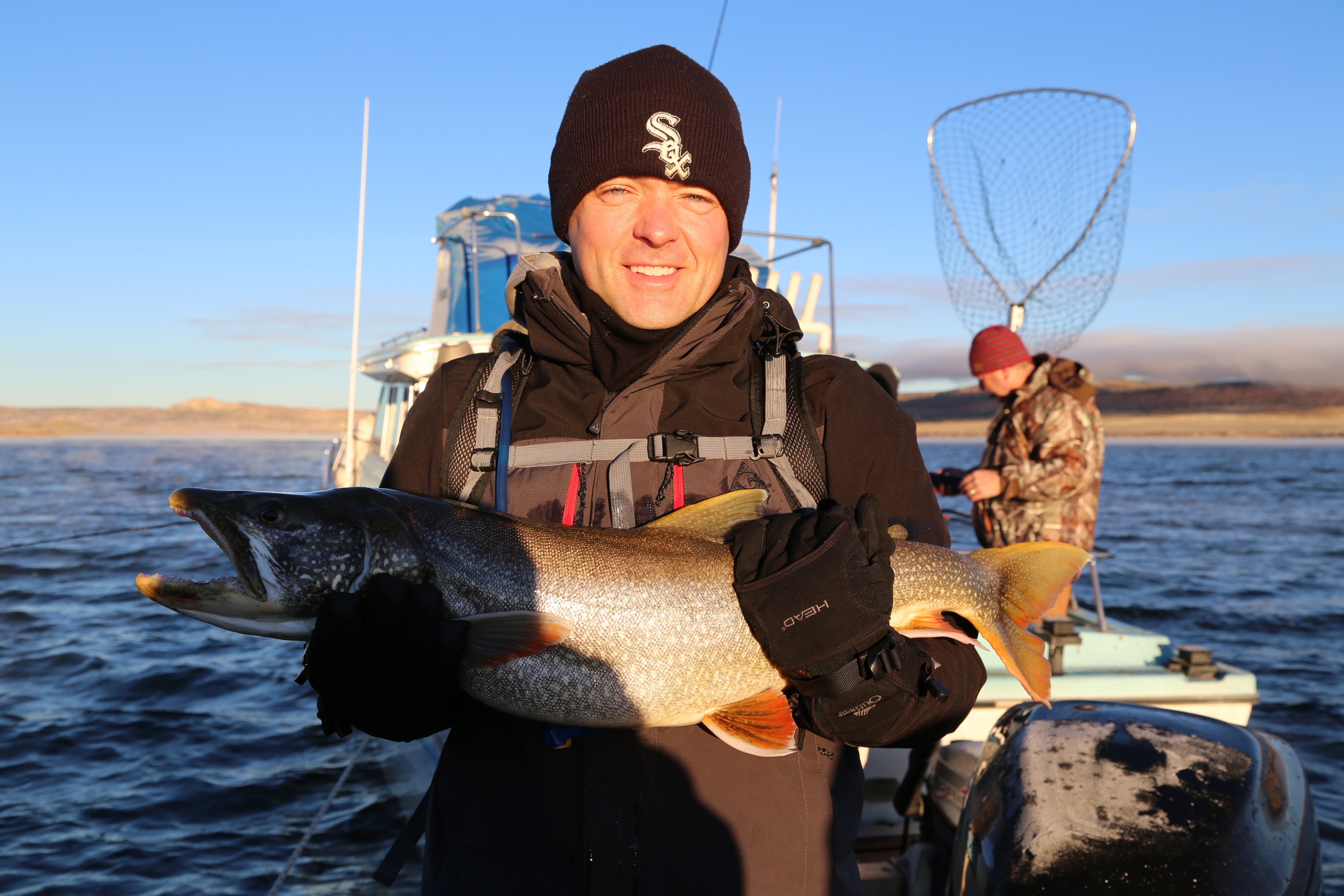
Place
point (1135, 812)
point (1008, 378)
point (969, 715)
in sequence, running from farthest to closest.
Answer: point (1008, 378)
point (969, 715)
point (1135, 812)

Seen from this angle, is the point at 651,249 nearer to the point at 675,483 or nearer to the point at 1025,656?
the point at 675,483

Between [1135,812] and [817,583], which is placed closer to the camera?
[817,583]

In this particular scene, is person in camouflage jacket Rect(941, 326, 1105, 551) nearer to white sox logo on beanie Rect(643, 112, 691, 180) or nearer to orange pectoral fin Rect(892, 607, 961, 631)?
orange pectoral fin Rect(892, 607, 961, 631)

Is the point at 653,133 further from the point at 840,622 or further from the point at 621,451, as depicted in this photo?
the point at 840,622

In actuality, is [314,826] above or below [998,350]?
below

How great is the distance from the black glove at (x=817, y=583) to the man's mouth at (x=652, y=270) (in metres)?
0.78

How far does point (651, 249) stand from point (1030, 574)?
5.29 ft

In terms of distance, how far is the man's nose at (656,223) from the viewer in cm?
244

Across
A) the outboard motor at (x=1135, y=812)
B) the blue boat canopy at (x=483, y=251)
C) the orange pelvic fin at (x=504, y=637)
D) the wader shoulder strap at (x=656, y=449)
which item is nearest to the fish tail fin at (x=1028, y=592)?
the wader shoulder strap at (x=656, y=449)

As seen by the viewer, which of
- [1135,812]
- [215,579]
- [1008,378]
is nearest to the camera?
[215,579]

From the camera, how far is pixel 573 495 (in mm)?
2461

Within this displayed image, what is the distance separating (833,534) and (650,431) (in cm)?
63

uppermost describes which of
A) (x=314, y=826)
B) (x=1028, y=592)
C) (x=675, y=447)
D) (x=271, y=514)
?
(x=675, y=447)

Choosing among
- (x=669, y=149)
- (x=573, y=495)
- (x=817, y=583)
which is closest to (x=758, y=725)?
(x=817, y=583)
